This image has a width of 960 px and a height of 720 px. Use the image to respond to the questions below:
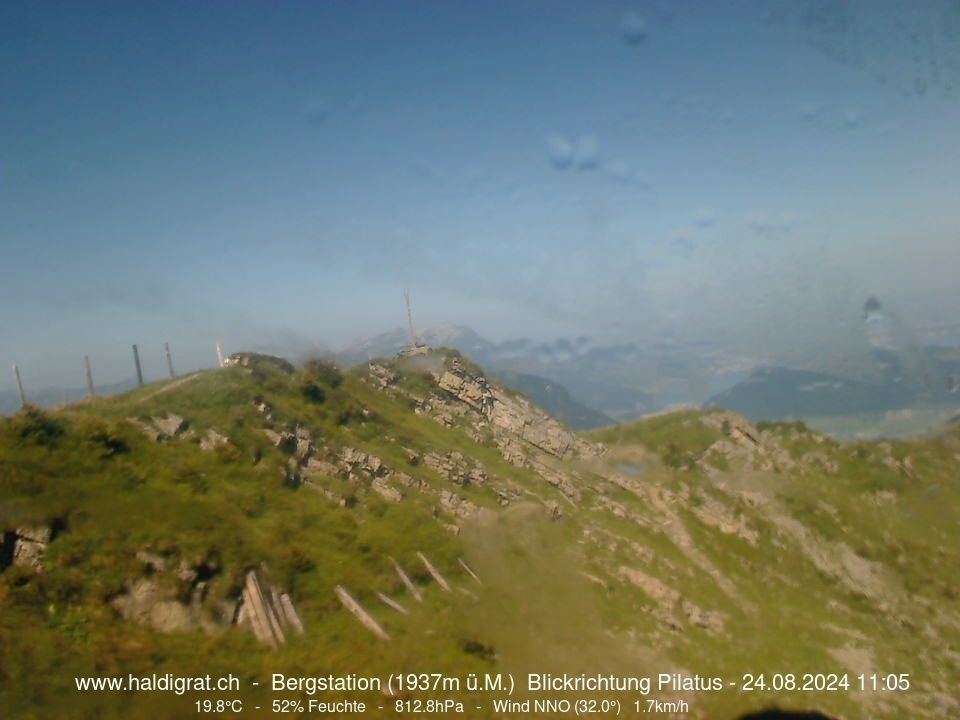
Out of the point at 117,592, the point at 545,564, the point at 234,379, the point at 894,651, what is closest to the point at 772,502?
the point at 894,651

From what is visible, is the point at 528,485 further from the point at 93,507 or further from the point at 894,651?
the point at 93,507

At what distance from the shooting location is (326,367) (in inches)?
1553

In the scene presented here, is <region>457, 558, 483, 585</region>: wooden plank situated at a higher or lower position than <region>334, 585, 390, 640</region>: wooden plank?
lower

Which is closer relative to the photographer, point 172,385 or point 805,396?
point 172,385

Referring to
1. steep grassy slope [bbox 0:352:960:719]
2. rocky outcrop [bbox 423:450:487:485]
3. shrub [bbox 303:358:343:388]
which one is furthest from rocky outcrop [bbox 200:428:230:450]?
rocky outcrop [bbox 423:450:487:485]

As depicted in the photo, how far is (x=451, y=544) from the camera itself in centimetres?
2833

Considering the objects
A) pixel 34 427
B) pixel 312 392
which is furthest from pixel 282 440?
pixel 34 427

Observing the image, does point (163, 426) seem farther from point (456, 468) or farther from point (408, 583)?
point (456, 468)

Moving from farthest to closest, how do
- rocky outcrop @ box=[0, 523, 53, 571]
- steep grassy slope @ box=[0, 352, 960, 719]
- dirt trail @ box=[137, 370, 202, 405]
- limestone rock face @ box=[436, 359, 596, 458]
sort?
1. limestone rock face @ box=[436, 359, 596, 458]
2. dirt trail @ box=[137, 370, 202, 405]
3. steep grassy slope @ box=[0, 352, 960, 719]
4. rocky outcrop @ box=[0, 523, 53, 571]

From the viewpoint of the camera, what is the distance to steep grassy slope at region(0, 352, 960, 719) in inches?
723

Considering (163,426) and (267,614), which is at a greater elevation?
(163,426)

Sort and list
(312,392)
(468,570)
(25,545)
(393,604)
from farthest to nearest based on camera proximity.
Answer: (312,392)
(468,570)
(393,604)
(25,545)

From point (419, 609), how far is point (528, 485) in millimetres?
17070

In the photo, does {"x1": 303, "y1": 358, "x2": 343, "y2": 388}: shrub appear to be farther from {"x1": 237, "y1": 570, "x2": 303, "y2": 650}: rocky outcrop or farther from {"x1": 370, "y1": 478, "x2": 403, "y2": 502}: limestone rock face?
{"x1": 237, "y1": 570, "x2": 303, "y2": 650}: rocky outcrop
